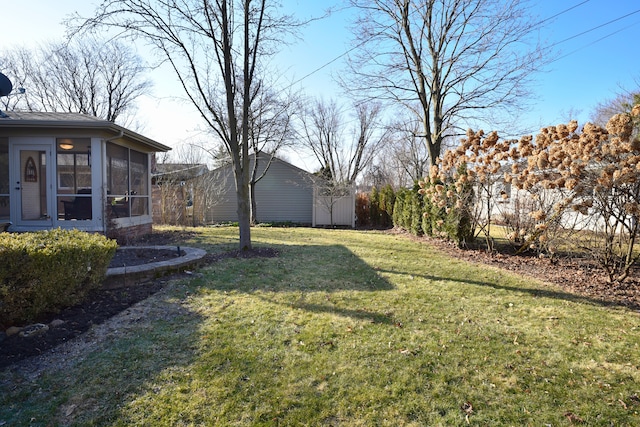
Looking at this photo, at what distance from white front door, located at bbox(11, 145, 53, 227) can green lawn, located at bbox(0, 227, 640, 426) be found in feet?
17.1

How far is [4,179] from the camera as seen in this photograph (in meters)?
7.73

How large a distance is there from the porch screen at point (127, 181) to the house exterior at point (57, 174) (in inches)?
4.0

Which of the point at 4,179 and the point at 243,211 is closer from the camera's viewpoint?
the point at 243,211

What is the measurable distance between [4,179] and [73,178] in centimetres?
154

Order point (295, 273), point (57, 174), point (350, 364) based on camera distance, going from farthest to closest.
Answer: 1. point (57, 174)
2. point (295, 273)
3. point (350, 364)

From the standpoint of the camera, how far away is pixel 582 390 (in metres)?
2.41

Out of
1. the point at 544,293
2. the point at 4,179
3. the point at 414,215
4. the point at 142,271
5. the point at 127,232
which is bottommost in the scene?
the point at 544,293

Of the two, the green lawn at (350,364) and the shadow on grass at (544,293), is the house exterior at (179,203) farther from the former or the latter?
the shadow on grass at (544,293)

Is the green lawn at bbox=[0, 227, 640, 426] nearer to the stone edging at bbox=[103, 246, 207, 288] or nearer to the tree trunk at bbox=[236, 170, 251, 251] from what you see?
the stone edging at bbox=[103, 246, 207, 288]

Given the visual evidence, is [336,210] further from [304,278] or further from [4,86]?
[4,86]

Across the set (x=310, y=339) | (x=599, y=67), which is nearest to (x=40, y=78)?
(x=310, y=339)

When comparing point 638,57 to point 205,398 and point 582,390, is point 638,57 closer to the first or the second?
point 582,390

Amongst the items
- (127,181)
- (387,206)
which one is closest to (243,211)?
(127,181)

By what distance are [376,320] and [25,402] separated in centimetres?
287
